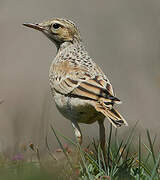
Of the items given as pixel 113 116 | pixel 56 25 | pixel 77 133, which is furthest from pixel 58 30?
pixel 113 116

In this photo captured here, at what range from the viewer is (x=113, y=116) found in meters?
4.11

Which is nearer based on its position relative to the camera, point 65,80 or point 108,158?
point 108,158

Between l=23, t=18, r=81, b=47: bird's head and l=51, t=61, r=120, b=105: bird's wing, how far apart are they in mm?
526

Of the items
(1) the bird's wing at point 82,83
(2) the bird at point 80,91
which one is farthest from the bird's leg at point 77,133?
(1) the bird's wing at point 82,83

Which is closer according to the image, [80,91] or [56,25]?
[80,91]

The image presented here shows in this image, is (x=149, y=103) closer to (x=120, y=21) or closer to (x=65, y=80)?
(x=120, y=21)

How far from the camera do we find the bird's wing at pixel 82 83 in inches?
172

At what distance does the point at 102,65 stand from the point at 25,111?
6193 mm

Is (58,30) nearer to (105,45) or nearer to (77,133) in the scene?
(77,133)

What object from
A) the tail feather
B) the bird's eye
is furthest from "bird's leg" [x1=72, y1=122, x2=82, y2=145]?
the bird's eye

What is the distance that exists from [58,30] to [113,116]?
189cm

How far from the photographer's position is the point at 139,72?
972 cm

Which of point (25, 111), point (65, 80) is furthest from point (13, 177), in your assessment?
point (65, 80)

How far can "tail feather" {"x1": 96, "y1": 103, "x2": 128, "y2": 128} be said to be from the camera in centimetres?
398
